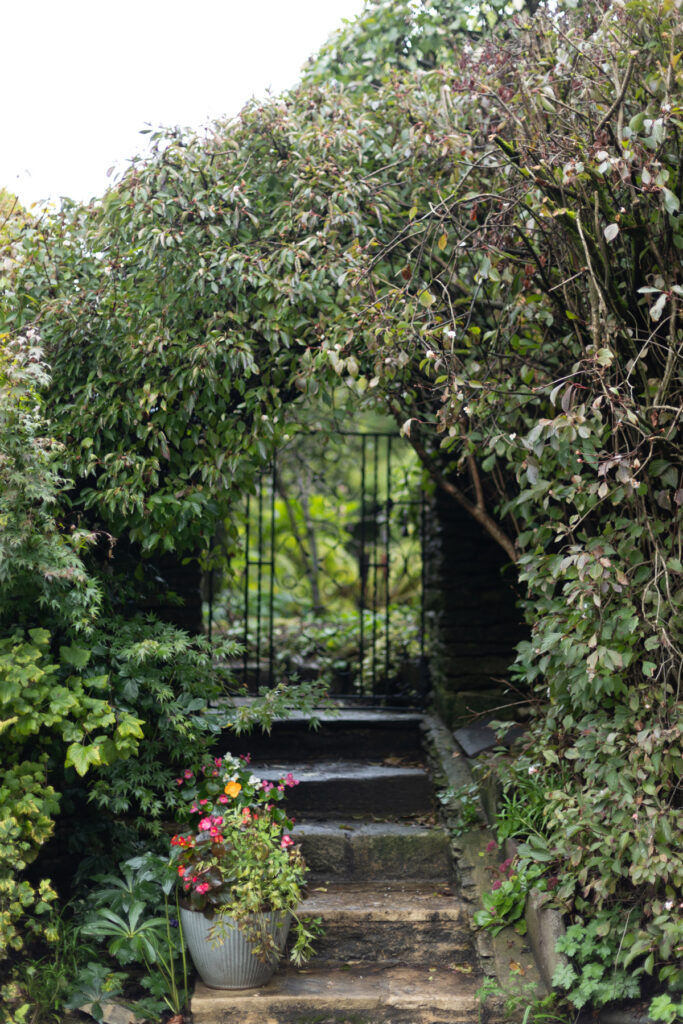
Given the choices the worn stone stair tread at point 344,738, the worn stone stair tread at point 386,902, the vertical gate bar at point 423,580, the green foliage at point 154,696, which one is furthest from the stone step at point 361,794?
the green foliage at point 154,696

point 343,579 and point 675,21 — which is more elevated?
point 675,21

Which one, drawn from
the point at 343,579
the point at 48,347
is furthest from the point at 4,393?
the point at 343,579

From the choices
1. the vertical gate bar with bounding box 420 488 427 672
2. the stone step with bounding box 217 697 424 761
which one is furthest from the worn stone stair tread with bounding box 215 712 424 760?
the vertical gate bar with bounding box 420 488 427 672

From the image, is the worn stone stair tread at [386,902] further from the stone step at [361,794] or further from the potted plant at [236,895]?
the stone step at [361,794]

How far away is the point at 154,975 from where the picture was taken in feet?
11.6

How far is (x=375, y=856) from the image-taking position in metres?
4.52

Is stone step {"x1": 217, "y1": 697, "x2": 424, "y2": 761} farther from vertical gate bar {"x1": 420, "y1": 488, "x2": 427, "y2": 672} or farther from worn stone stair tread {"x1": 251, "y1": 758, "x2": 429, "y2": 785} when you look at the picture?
vertical gate bar {"x1": 420, "y1": 488, "x2": 427, "y2": 672}

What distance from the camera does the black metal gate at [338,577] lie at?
621 centimetres

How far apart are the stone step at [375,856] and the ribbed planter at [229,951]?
0.93m

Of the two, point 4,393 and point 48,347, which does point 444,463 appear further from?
point 4,393

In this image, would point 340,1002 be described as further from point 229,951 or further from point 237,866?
point 237,866

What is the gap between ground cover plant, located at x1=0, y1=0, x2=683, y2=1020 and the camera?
3230 millimetres

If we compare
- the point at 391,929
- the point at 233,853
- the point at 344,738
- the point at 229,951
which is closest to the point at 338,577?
the point at 344,738

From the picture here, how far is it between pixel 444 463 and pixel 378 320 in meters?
1.76
